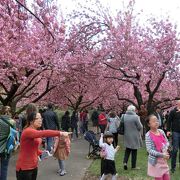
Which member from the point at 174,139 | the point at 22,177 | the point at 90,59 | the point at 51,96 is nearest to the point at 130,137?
the point at 174,139

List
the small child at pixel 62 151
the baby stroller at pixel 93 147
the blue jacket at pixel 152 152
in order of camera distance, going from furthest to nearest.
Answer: the baby stroller at pixel 93 147 → the small child at pixel 62 151 → the blue jacket at pixel 152 152

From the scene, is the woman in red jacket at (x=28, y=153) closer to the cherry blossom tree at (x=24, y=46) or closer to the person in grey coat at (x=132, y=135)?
the person in grey coat at (x=132, y=135)

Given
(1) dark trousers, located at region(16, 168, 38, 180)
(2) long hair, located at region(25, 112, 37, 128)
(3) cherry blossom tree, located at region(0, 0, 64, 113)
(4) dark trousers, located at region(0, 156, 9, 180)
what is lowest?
(4) dark trousers, located at region(0, 156, 9, 180)

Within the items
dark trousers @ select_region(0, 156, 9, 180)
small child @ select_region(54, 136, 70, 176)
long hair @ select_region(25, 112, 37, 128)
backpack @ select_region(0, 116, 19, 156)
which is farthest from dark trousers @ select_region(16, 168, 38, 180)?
small child @ select_region(54, 136, 70, 176)

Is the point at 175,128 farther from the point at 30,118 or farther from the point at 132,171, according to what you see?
the point at 30,118

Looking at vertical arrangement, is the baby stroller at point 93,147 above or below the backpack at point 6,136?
below

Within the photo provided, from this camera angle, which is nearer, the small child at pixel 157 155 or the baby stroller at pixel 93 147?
the small child at pixel 157 155

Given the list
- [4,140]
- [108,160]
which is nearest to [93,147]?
[108,160]

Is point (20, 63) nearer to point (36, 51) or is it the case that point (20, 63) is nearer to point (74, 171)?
point (36, 51)

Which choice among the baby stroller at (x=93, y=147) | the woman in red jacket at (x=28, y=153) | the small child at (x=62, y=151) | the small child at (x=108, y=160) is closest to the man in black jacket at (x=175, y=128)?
the small child at (x=108, y=160)

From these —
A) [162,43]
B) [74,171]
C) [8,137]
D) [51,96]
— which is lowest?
[74,171]

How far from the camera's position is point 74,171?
32.4ft

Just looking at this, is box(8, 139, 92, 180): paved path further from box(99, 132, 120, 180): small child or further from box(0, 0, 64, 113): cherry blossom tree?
box(0, 0, 64, 113): cherry blossom tree

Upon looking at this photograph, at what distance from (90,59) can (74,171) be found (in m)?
7.54
